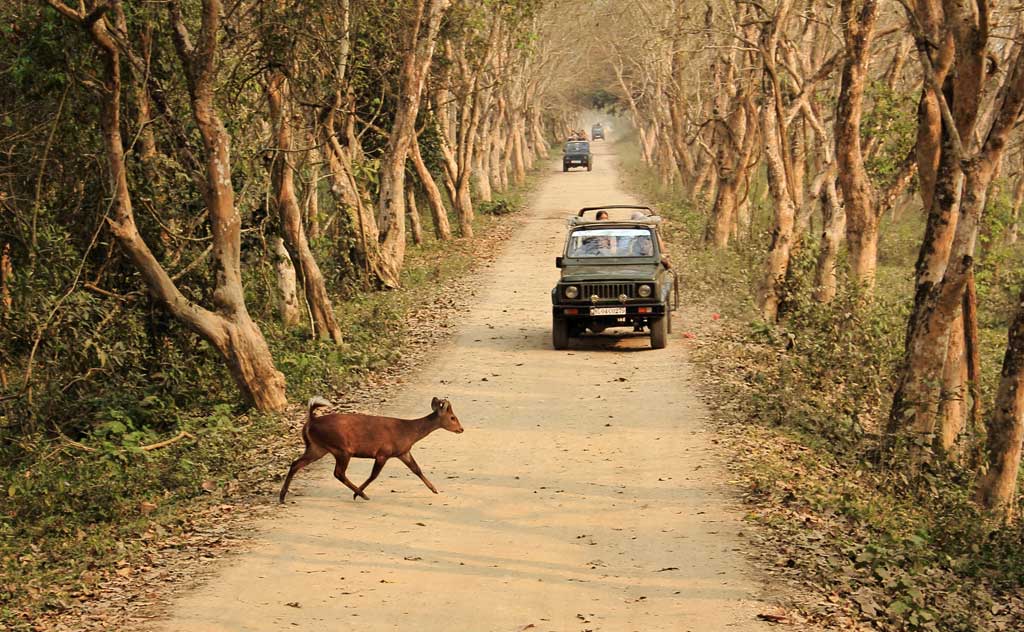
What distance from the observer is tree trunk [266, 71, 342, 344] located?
1584cm

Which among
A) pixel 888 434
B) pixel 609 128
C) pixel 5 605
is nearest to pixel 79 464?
pixel 5 605

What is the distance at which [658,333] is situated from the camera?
53.7 ft

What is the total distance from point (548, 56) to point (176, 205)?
4171cm

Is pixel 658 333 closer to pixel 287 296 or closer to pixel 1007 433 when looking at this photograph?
pixel 1007 433

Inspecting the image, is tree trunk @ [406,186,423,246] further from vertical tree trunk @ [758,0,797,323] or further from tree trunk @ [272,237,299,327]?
vertical tree trunk @ [758,0,797,323]

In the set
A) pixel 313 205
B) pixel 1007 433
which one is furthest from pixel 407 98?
pixel 1007 433

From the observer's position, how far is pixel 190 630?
22.8 feet

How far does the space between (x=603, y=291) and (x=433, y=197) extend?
14.0 metres

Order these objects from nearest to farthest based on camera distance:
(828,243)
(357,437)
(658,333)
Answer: (357,437)
(658,333)
(828,243)

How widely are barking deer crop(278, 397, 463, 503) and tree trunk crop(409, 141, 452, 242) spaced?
18231 mm

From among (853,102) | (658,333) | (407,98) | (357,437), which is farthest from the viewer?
(407,98)

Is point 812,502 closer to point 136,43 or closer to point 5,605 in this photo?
point 5,605

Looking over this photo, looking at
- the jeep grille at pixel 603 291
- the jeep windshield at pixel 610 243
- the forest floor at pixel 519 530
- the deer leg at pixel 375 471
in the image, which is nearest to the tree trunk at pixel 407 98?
the jeep windshield at pixel 610 243

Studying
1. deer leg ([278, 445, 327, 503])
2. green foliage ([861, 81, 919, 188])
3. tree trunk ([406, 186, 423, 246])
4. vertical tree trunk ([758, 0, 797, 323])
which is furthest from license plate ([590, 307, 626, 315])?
tree trunk ([406, 186, 423, 246])
